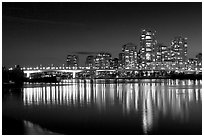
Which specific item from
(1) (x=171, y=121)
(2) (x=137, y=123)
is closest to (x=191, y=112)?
(1) (x=171, y=121)

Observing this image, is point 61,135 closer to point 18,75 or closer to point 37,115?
point 37,115

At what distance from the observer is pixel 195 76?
252 ft

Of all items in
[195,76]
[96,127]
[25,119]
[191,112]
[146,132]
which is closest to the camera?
[146,132]

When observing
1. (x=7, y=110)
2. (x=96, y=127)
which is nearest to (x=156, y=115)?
(x=96, y=127)

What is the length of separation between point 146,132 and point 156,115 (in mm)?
4048

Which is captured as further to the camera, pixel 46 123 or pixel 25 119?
pixel 25 119

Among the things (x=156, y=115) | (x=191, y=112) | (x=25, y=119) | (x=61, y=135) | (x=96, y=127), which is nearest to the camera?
(x=61, y=135)

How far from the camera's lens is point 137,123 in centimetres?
1243

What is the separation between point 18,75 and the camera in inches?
1800

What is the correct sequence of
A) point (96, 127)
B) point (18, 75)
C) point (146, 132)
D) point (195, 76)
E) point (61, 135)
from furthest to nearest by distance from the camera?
point (195, 76) < point (18, 75) < point (96, 127) < point (146, 132) < point (61, 135)

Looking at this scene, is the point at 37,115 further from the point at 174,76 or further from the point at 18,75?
the point at 174,76

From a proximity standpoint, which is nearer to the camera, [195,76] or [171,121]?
[171,121]

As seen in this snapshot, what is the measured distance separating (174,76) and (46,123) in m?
71.5

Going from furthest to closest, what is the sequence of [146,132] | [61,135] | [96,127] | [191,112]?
[191,112] → [96,127] → [146,132] → [61,135]
